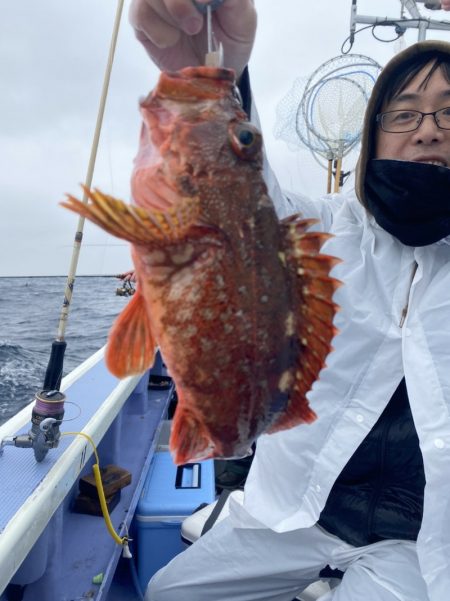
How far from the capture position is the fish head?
4.49 ft

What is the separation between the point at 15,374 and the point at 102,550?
8.54 m

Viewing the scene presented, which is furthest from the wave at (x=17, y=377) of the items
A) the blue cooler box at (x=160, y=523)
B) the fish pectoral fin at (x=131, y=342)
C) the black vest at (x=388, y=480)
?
the fish pectoral fin at (x=131, y=342)

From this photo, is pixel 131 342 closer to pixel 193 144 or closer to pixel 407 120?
pixel 193 144

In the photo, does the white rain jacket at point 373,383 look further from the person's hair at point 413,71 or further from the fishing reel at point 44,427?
the fishing reel at point 44,427

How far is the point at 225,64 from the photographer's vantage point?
185 centimetres

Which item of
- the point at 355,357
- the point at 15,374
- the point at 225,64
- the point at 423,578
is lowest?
the point at 15,374

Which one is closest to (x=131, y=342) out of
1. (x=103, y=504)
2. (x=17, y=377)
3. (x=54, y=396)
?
(x=54, y=396)

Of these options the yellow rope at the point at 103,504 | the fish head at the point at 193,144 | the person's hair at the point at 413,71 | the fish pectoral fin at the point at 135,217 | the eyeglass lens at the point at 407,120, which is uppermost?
the person's hair at the point at 413,71

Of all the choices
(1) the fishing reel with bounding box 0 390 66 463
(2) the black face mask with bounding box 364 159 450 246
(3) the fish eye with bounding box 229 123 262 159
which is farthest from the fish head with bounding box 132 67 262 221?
(1) the fishing reel with bounding box 0 390 66 463

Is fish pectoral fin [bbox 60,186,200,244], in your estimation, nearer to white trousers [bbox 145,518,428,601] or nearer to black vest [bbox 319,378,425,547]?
black vest [bbox 319,378,425,547]

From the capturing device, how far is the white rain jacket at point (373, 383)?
221 cm

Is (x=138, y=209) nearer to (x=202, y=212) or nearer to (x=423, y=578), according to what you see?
(x=202, y=212)

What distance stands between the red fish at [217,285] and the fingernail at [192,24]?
0.80 feet

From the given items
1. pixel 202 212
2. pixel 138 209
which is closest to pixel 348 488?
pixel 202 212
